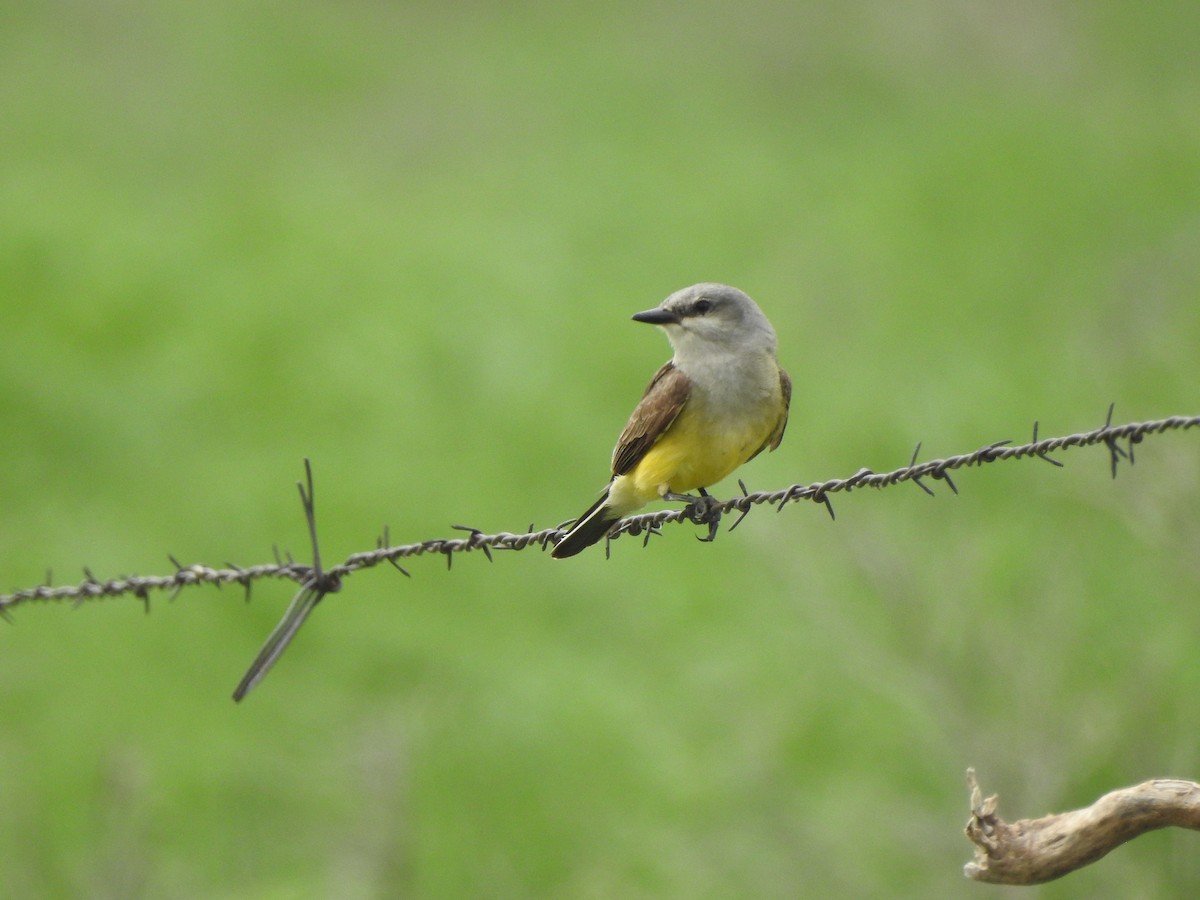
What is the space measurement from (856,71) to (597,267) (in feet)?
18.5

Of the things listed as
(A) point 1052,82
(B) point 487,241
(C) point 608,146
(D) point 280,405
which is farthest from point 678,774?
(A) point 1052,82

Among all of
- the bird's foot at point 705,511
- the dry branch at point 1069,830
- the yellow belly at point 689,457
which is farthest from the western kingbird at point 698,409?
the dry branch at point 1069,830

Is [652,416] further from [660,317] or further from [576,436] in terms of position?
[576,436]

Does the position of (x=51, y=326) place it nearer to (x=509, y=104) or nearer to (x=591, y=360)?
(x=591, y=360)

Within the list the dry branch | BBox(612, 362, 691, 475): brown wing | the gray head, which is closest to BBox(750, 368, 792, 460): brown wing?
the gray head

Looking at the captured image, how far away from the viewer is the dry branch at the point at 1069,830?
282cm

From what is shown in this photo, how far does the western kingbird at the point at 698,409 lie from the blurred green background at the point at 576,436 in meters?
3.65

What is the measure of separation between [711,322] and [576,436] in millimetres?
11101

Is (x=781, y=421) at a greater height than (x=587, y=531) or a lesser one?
greater

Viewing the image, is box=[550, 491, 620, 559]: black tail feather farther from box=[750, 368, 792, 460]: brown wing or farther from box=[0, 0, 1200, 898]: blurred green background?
box=[0, 0, 1200, 898]: blurred green background

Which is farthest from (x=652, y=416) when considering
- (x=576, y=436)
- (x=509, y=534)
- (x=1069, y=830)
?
(x=576, y=436)

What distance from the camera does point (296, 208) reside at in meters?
20.3

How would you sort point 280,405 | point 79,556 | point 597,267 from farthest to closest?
point 597,267
point 280,405
point 79,556

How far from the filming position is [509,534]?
415 cm
